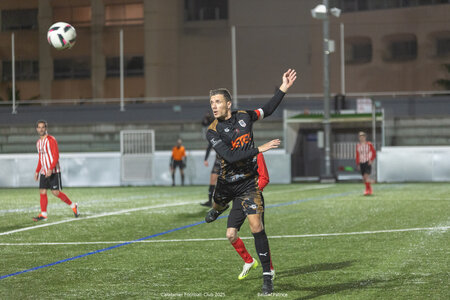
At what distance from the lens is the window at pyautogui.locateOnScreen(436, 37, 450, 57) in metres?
33.7

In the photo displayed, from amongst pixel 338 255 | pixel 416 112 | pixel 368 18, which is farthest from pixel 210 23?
pixel 338 255

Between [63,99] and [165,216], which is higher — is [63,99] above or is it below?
above

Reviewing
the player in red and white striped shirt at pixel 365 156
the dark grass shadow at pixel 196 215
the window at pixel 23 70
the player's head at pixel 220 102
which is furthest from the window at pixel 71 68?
the player's head at pixel 220 102

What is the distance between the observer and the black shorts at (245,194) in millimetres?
6648

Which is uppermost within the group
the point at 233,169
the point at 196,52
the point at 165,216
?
the point at 196,52

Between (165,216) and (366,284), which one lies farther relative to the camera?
(165,216)

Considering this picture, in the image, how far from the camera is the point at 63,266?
845 centimetres

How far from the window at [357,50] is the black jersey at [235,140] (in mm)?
28551

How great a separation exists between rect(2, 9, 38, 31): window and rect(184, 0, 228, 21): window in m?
7.76

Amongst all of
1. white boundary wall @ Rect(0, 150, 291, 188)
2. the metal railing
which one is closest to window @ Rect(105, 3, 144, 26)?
the metal railing

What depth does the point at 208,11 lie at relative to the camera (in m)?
35.3

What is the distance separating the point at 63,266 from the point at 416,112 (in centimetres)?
2698

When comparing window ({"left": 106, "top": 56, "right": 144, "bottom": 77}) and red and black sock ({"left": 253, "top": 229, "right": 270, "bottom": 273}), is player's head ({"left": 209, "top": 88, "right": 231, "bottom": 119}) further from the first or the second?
window ({"left": 106, "top": 56, "right": 144, "bottom": 77})

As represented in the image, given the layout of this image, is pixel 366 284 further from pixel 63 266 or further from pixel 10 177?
pixel 10 177
